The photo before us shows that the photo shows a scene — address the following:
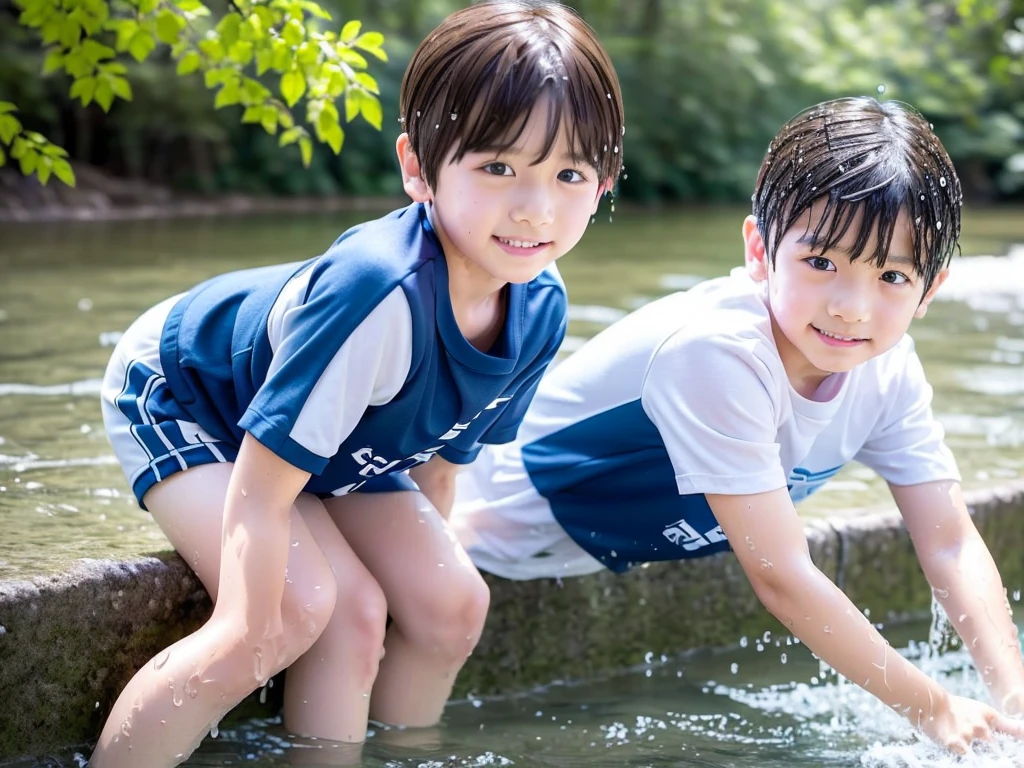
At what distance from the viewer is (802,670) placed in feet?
10.2

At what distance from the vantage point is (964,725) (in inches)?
91.2

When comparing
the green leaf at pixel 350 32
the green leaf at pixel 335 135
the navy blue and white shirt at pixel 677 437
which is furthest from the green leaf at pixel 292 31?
the navy blue and white shirt at pixel 677 437

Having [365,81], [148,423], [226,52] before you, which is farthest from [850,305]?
[226,52]

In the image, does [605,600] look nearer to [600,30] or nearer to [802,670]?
[802,670]

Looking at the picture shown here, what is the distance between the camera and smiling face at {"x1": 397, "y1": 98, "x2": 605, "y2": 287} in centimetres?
221

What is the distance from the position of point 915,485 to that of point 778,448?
1.56 ft

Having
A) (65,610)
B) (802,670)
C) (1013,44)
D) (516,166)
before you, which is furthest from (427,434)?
(1013,44)

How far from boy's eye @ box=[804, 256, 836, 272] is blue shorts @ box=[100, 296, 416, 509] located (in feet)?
2.92

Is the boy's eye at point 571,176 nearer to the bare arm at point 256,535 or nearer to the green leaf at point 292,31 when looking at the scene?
the bare arm at point 256,535

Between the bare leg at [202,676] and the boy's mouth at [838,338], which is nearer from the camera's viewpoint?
the bare leg at [202,676]

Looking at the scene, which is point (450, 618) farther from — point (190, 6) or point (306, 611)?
point (190, 6)

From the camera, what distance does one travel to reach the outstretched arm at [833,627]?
7.67ft

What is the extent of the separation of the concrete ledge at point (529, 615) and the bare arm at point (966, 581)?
0.41m

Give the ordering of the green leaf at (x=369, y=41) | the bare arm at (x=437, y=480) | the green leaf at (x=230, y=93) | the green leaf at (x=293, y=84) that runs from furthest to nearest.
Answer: the green leaf at (x=230, y=93) < the green leaf at (x=293, y=84) < the green leaf at (x=369, y=41) < the bare arm at (x=437, y=480)
